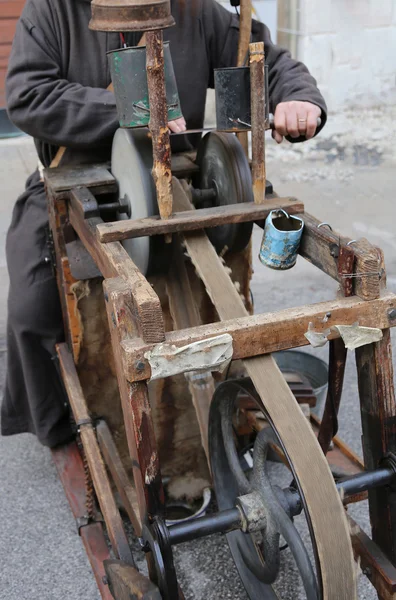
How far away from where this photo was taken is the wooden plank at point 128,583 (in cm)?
161

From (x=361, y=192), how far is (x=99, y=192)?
389cm

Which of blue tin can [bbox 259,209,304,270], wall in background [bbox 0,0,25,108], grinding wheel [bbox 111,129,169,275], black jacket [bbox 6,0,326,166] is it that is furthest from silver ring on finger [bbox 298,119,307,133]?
wall in background [bbox 0,0,25,108]

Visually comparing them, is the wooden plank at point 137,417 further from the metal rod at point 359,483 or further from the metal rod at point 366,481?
the metal rod at point 366,481

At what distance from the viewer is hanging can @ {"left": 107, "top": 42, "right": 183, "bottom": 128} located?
1.75 metres

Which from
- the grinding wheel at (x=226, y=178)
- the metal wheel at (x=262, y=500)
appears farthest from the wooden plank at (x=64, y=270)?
the metal wheel at (x=262, y=500)

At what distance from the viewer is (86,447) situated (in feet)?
7.23

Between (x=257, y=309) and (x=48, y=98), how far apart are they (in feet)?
6.81

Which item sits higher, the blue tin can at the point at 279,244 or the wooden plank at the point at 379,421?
the blue tin can at the point at 279,244

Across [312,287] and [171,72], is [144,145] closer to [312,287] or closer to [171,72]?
[171,72]

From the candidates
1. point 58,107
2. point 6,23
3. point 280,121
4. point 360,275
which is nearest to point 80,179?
point 58,107

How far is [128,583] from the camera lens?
1688 millimetres

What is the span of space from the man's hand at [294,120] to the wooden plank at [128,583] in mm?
1219

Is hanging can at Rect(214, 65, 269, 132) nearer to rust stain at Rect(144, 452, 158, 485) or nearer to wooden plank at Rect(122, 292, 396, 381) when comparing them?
wooden plank at Rect(122, 292, 396, 381)

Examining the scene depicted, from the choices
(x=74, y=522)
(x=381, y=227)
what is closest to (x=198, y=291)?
(x=74, y=522)
